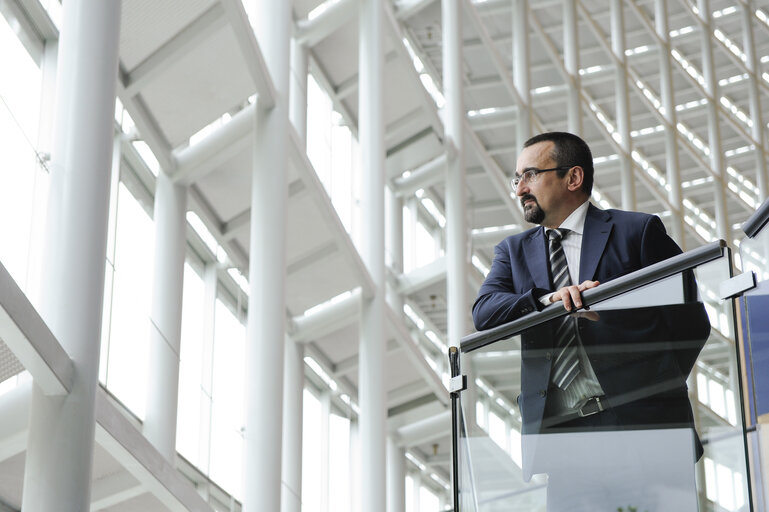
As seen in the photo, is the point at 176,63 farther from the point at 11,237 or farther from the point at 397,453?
the point at 397,453

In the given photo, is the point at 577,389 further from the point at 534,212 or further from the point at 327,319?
the point at 327,319

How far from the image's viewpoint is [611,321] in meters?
4.39

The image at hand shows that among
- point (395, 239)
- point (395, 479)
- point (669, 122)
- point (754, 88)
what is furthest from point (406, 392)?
point (754, 88)

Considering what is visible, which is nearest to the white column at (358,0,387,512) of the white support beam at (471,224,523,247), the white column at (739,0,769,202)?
the white support beam at (471,224,523,247)

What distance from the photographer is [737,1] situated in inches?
1436

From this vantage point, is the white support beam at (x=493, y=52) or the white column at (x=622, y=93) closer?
the white support beam at (x=493, y=52)

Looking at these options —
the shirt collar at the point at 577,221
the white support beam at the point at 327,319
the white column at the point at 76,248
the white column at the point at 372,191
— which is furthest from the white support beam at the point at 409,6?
the shirt collar at the point at 577,221

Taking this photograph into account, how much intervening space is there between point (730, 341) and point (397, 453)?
16.1 metres

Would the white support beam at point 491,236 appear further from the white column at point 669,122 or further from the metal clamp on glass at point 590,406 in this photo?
the metal clamp on glass at point 590,406

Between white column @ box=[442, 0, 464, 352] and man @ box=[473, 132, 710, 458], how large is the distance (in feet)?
42.0

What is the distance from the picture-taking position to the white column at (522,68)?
79.8 feet

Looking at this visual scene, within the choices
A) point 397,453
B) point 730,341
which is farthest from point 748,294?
point 397,453

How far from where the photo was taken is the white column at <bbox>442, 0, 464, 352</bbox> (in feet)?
60.4

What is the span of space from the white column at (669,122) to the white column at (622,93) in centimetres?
220
